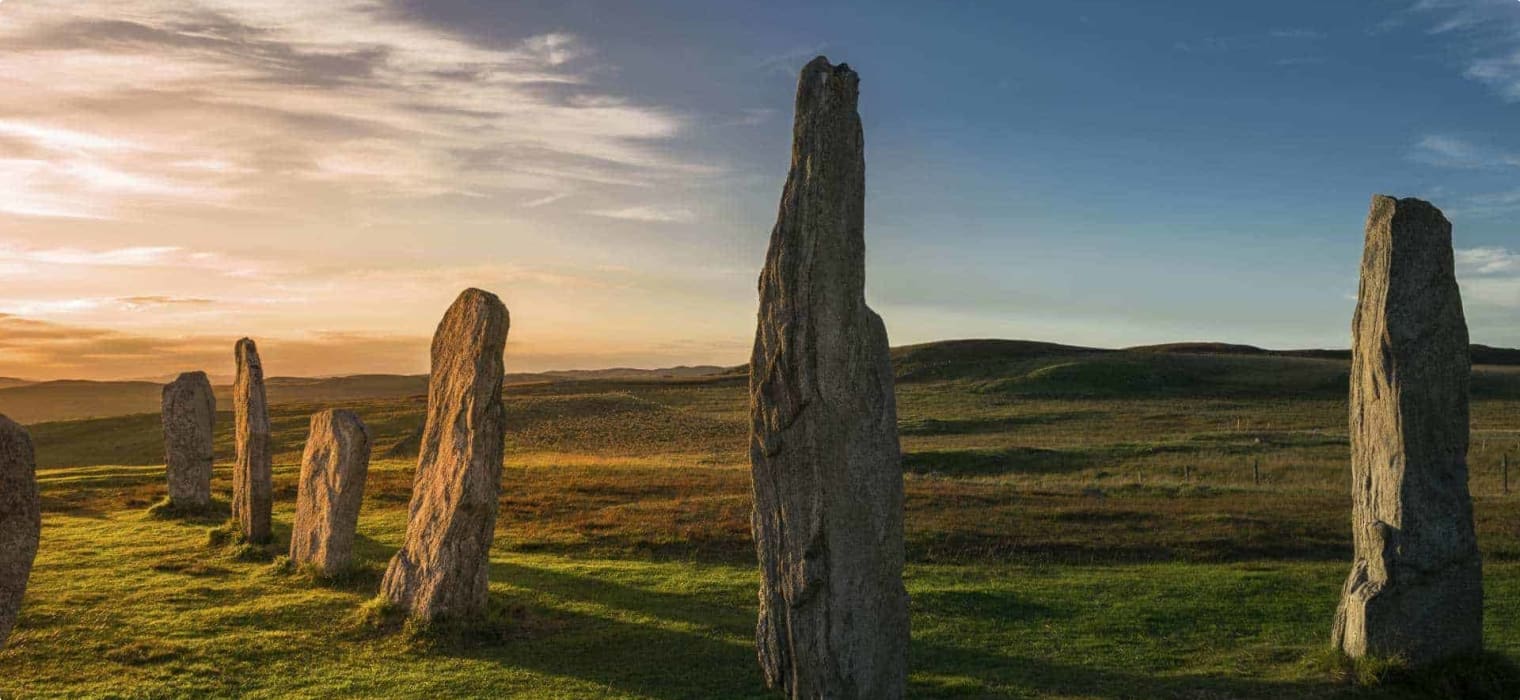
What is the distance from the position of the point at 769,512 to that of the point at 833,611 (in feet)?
4.48

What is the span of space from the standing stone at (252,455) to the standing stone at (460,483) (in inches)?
337

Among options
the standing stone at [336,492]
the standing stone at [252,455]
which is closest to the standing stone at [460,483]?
the standing stone at [336,492]

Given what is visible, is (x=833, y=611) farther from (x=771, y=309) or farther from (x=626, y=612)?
(x=626, y=612)

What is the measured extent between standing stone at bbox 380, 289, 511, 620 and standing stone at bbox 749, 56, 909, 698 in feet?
20.2

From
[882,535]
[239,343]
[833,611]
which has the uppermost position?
[239,343]

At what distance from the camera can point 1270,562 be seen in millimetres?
23141

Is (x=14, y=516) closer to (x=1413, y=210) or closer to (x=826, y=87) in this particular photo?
(x=826, y=87)

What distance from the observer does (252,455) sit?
24984 millimetres

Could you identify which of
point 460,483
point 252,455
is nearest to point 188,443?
point 252,455

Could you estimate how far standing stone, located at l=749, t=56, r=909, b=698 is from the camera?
39.7 feet

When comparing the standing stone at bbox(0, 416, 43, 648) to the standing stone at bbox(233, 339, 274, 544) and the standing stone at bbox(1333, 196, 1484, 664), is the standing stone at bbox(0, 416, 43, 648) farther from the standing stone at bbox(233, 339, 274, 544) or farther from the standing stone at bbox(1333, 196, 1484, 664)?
the standing stone at bbox(233, 339, 274, 544)

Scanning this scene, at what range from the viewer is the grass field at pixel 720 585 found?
14719mm

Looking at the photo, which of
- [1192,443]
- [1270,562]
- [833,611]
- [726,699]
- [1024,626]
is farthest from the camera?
[1192,443]

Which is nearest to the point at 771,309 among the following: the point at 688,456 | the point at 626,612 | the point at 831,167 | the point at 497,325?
the point at 831,167
